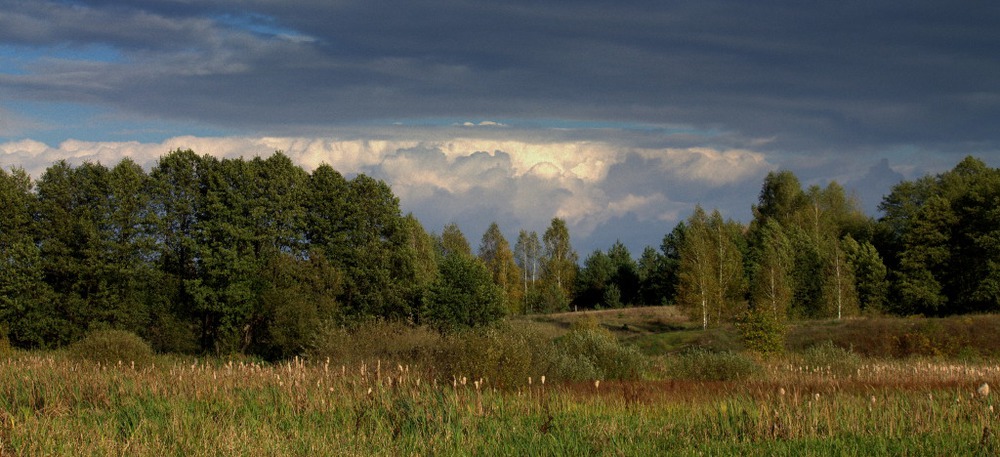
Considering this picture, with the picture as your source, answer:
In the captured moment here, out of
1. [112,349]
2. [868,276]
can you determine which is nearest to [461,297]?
[112,349]

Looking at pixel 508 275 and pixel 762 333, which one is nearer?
pixel 762 333

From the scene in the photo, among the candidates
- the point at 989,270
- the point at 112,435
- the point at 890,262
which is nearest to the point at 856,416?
the point at 112,435

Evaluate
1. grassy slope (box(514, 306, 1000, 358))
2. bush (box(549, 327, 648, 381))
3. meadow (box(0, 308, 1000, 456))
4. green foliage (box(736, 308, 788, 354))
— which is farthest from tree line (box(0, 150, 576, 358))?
meadow (box(0, 308, 1000, 456))

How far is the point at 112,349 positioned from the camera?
3069cm

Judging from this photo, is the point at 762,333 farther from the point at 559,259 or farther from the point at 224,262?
the point at 559,259

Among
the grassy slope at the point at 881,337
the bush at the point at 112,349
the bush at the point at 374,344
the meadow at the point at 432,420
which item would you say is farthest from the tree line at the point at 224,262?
the meadow at the point at 432,420

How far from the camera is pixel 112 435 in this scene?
1234cm

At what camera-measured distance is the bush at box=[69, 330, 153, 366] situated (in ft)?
99.8

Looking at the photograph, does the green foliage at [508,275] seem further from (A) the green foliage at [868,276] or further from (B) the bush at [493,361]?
(B) the bush at [493,361]

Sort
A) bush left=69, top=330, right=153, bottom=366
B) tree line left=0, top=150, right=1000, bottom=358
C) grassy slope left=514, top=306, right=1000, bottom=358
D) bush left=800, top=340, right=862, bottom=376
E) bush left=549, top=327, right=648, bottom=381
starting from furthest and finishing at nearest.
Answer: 1. tree line left=0, top=150, right=1000, bottom=358
2. grassy slope left=514, top=306, right=1000, bottom=358
3. bush left=69, top=330, right=153, bottom=366
4. bush left=800, top=340, right=862, bottom=376
5. bush left=549, top=327, right=648, bottom=381

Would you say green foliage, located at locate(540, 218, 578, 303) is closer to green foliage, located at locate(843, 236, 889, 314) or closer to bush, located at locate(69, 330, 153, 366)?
green foliage, located at locate(843, 236, 889, 314)

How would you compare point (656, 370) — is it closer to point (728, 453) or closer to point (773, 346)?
point (773, 346)

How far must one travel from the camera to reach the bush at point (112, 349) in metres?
30.4

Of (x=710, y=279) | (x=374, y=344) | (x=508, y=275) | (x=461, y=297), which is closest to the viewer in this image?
(x=374, y=344)
